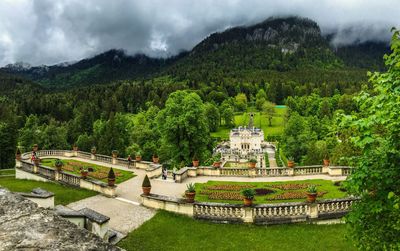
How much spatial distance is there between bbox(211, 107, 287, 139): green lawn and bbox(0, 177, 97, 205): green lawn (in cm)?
11469

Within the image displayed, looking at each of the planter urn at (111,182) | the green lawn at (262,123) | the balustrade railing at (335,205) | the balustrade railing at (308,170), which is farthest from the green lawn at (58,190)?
the green lawn at (262,123)

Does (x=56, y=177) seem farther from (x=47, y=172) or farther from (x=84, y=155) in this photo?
(x=84, y=155)

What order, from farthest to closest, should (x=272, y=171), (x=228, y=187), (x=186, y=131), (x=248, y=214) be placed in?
(x=186, y=131) → (x=272, y=171) → (x=228, y=187) → (x=248, y=214)

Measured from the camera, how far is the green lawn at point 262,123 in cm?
14816

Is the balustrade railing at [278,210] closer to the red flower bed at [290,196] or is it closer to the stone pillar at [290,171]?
the red flower bed at [290,196]

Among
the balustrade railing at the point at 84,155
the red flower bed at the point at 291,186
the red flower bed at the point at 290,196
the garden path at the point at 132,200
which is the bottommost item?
the garden path at the point at 132,200

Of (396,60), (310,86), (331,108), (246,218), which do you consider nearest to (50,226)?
(396,60)

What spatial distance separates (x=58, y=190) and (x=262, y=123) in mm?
139840

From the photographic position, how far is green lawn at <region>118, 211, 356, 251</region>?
59.1 ft

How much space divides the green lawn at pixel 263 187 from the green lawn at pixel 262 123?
377 ft

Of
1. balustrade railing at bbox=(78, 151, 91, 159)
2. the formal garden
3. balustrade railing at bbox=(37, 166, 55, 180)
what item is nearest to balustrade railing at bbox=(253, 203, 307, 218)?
the formal garden

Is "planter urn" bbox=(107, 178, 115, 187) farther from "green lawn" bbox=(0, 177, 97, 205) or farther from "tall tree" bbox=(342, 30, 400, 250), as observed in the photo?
"tall tree" bbox=(342, 30, 400, 250)

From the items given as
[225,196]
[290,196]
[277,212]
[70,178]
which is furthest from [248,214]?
[70,178]

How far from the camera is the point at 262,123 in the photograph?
534 ft
